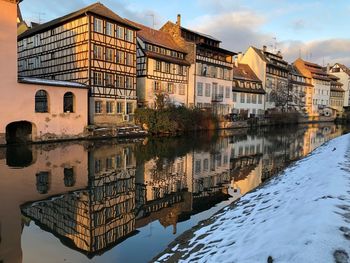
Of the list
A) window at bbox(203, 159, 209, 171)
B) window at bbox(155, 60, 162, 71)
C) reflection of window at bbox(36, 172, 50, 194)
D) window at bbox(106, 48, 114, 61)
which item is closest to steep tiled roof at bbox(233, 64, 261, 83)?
window at bbox(155, 60, 162, 71)

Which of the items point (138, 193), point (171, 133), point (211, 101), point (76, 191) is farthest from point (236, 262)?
point (211, 101)

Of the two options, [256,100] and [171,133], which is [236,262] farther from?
[256,100]

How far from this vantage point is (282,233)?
179 inches

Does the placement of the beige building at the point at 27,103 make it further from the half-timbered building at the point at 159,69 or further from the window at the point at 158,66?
the window at the point at 158,66

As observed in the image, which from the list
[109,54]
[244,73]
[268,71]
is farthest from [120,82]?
[268,71]

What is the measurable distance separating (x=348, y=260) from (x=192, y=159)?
15738 millimetres

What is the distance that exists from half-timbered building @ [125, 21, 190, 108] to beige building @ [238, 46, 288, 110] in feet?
87.7

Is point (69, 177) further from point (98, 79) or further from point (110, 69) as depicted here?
point (110, 69)

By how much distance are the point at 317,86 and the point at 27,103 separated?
83384 millimetres

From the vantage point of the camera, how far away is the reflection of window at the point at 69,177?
1225 cm

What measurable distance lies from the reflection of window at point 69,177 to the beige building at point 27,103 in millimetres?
12062

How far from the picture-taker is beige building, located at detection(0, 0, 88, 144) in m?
24.1

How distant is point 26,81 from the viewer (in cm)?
2531

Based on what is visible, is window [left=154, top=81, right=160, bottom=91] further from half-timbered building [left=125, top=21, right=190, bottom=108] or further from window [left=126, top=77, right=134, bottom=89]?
window [left=126, top=77, right=134, bottom=89]
